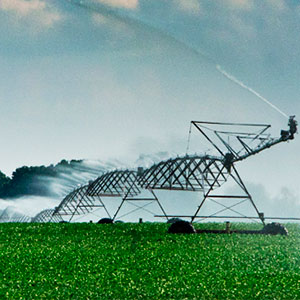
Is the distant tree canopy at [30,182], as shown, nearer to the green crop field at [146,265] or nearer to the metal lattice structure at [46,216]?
the metal lattice structure at [46,216]

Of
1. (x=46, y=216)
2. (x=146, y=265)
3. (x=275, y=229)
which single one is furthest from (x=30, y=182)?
(x=146, y=265)

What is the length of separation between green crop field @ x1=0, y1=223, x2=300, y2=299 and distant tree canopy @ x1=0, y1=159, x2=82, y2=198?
83.8 metres

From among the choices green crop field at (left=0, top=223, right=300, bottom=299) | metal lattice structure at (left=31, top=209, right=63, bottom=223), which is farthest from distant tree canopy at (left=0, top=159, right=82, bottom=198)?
green crop field at (left=0, top=223, right=300, bottom=299)

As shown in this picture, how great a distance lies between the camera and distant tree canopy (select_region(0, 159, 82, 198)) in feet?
355

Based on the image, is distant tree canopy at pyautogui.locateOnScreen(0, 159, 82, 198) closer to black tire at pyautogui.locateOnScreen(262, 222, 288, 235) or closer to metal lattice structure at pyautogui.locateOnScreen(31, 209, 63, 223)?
metal lattice structure at pyautogui.locateOnScreen(31, 209, 63, 223)

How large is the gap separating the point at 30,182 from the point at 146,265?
9511cm

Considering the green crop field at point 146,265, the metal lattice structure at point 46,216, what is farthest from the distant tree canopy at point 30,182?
the green crop field at point 146,265

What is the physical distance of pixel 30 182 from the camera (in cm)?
10919

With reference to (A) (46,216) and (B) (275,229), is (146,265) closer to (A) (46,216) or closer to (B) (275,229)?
(B) (275,229)

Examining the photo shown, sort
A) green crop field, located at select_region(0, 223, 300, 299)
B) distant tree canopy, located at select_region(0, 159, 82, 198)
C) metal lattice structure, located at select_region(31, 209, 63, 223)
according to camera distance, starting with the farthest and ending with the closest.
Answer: distant tree canopy, located at select_region(0, 159, 82, 198) → metal lattice structure, located at select_region(31, 209, 63, 223) → green crop field, located at select_region(0, 223, 300, 299)

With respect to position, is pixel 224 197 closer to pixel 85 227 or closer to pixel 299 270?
pixel 85 227

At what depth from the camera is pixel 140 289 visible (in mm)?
13156

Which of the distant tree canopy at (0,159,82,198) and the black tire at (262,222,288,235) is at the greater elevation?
the distant tree canopy at (0,159,82,198)

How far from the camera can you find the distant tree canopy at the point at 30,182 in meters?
108
